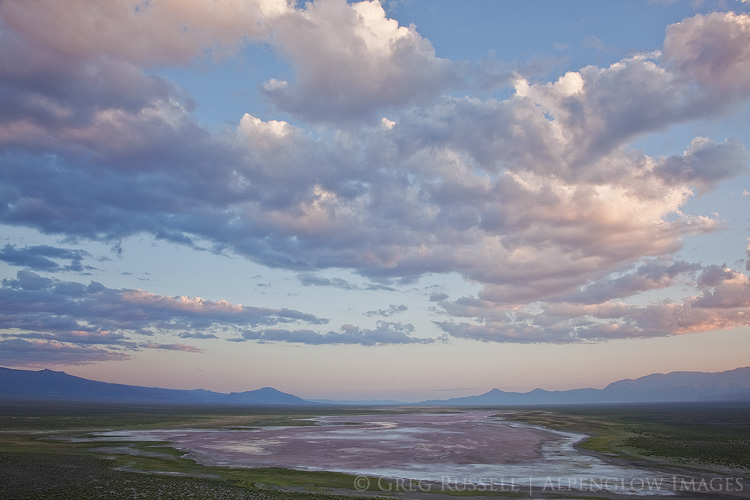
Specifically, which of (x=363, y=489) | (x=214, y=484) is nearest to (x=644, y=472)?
(x=363, y=489)

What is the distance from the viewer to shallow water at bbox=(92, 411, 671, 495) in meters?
40.1

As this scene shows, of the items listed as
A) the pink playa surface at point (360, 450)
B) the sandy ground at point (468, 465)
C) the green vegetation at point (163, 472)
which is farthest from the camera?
the pink playa surface at point (360, 450)

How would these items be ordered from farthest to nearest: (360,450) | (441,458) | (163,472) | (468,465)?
1. (360,450)
2. (441,458)
3. (468,465)
4. (163,472)

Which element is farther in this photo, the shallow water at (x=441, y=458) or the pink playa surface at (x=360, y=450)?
the pink playa surface at (x=360, y=450)

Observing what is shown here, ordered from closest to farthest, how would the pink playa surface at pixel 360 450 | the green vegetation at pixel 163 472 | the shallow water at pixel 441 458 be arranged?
the green vegetation at pixel 163 472
the shallow water at pixel 441 458
the pink playa surface at pixel 360 450

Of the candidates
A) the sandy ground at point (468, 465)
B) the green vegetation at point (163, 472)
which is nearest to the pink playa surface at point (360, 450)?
the sandy ground at point (468, 465)

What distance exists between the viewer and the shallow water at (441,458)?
40.1 metres

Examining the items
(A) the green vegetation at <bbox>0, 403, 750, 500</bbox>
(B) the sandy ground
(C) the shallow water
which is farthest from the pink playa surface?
(A) the green vegetation at <bbox>0, 403, 750, 500</bbox>

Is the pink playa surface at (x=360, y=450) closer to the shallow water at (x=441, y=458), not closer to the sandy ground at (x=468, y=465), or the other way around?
the shallow water at (x=441, y=458)

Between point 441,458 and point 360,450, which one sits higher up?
point 441,458

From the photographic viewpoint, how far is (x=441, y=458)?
2112 inches

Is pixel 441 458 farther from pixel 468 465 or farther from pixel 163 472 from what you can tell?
pixel 163 472

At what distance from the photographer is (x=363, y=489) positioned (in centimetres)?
3662

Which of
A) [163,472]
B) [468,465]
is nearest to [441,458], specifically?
[468,465]
